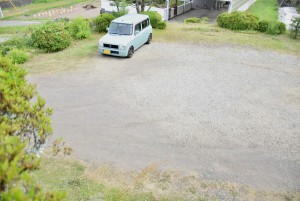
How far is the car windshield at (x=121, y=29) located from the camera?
588 inches

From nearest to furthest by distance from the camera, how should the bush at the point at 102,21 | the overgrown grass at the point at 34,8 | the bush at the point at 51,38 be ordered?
the bush at the point at 51,38 → the bush at the point at 102,21 → the overgrown grass at the point at 34,8

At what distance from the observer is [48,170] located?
7238 mm

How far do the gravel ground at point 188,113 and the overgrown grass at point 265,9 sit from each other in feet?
57.7

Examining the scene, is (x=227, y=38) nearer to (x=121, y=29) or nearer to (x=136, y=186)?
(x=121, y=29)

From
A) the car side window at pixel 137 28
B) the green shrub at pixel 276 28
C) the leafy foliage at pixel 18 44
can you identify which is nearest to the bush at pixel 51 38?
the leafy foliage at pixel 18 44

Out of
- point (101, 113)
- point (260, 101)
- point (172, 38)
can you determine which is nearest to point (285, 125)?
point (260, 101)

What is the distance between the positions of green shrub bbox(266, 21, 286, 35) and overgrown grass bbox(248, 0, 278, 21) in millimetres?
9700

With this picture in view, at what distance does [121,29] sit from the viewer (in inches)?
591

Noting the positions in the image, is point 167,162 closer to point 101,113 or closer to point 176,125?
point 176,125

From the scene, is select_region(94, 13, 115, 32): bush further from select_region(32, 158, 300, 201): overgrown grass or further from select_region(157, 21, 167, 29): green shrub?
select_region(32, 158, 300, 201): overgrown grass

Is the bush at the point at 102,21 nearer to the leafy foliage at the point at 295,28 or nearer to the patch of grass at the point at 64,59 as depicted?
the patch of grass at the point at 64,59

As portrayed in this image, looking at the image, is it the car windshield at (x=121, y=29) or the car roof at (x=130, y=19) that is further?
the car roof at (x=130, y=19)

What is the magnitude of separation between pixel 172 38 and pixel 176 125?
1070 centimetres

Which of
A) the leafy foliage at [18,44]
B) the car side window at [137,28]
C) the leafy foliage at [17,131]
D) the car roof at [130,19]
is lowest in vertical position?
A: the leafy foliage at [18,44]
